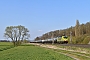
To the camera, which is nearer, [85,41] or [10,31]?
[85,41]

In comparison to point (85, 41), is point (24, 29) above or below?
above

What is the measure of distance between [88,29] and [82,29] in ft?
22.9

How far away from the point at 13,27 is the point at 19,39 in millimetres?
6693

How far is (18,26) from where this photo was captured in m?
101

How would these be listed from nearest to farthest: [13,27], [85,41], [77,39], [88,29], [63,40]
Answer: [85,41]
[77,39]
[63,40]
[13,27]
[88,29]

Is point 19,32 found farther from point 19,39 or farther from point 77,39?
point 77,39

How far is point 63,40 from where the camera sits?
9325cm

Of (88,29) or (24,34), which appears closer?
(24,34)

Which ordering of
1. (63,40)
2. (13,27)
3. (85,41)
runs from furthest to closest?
(13,27) → (63,40) → (85,41)

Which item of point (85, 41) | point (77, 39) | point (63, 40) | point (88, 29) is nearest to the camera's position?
point (85, 41)

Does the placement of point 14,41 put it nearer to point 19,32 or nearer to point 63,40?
point 19,32

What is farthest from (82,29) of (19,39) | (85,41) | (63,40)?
(85,41)

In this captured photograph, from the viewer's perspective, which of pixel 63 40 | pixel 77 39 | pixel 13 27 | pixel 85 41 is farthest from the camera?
pixel 13 27

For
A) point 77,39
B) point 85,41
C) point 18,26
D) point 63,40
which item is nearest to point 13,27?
point 18,26
